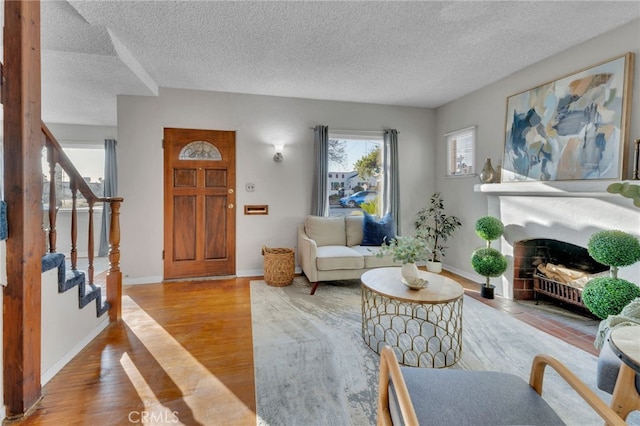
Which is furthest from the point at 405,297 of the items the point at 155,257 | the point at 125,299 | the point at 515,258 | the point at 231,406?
the point at 155,257

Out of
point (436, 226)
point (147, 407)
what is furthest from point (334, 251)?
point (147, 407)

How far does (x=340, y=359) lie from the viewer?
212 cm

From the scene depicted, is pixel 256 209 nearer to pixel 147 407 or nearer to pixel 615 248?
pixel 147 407

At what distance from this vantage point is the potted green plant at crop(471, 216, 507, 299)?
10.7 ft

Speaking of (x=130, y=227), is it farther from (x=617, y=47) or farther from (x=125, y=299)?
(x=617, y=47)

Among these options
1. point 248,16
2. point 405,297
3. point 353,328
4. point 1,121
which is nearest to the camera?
point 1,121

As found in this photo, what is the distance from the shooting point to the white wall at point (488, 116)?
8.08 feet

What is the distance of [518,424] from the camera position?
97 cm

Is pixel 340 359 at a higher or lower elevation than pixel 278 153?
lower

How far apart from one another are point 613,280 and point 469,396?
2.02 m

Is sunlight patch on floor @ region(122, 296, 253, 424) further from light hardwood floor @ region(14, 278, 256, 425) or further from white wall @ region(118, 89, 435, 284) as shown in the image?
white wall @ region(118, 89, 435, 284)

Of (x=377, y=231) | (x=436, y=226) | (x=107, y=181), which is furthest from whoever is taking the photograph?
(x=107, y=181)

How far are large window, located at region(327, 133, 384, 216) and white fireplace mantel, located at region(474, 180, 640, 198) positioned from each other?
1549mm

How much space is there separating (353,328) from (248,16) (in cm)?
271
